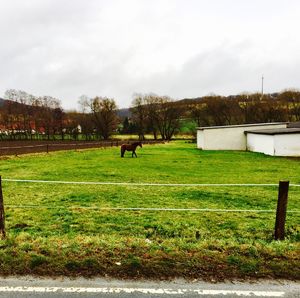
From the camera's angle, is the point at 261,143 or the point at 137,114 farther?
the point at 137,114

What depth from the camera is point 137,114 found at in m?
93.4

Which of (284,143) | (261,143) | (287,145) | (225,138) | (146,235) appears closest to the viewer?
(146,235)

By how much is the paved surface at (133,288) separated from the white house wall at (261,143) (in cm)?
3068

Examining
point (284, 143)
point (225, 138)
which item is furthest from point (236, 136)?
point (284, 143)

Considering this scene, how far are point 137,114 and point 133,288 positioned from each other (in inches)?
3562

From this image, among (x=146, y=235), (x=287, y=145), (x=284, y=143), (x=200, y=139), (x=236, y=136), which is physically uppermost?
(x=236, y=136)

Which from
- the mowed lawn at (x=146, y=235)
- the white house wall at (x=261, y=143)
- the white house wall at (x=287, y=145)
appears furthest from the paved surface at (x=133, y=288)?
the white house wall at (x=261, y=143)

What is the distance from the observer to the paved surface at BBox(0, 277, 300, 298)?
3.72 m

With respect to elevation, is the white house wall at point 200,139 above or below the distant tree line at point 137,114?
below

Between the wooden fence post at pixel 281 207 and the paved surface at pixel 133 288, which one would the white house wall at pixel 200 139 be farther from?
the paved surface at pixel 133 288

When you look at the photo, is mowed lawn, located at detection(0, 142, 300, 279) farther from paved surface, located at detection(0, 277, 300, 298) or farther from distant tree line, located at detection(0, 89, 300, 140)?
distant tree line, located at detection(0, 89, 300, 140)

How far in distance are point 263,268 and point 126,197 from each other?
635cm

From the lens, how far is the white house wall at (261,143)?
3284 centimetres

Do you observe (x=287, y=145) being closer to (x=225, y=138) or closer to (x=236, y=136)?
(x=236, y=136)
